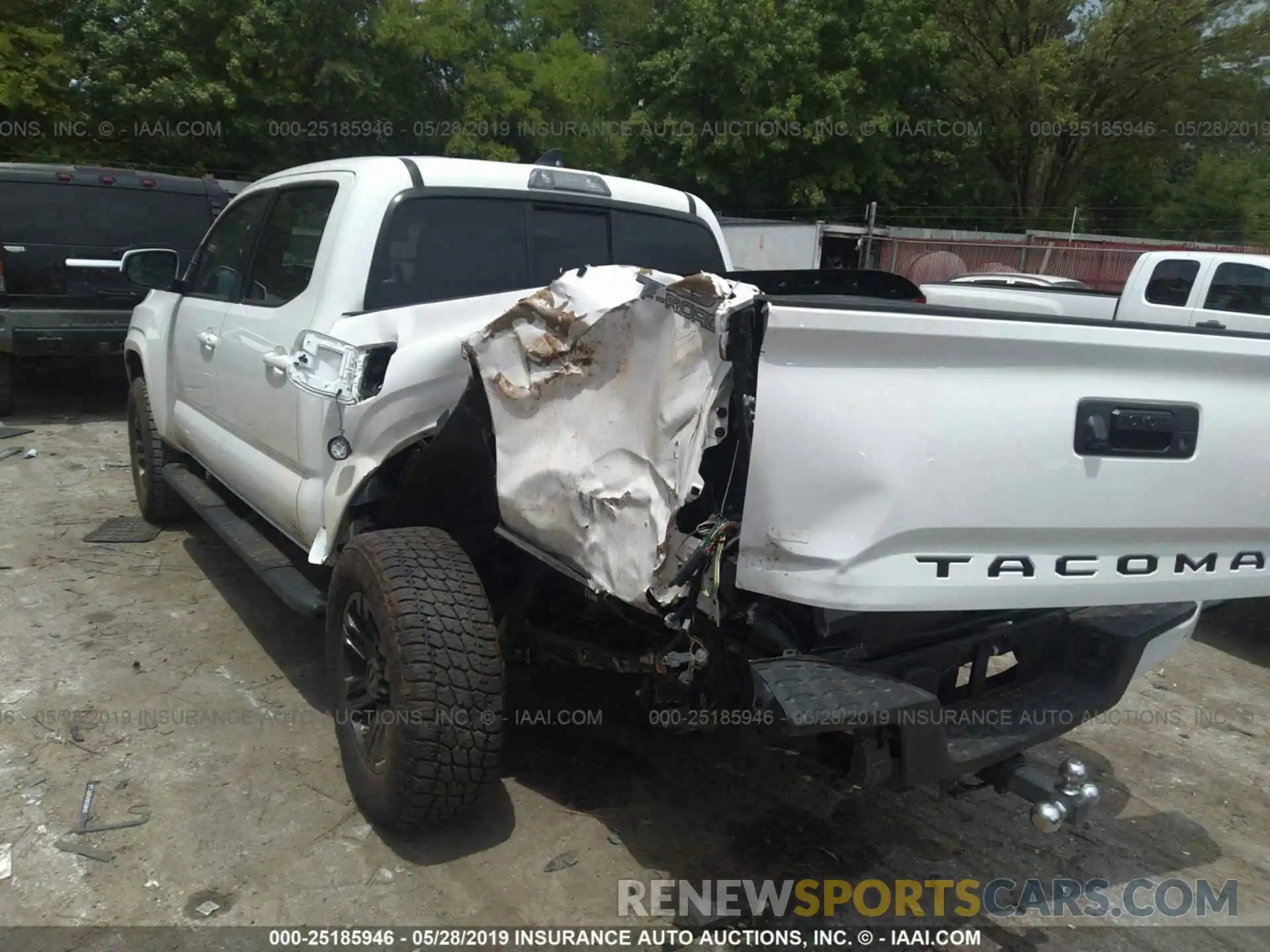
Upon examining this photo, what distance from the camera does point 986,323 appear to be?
2.26 meters

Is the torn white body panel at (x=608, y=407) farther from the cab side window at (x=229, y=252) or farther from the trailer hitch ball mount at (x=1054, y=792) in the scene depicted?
the cab side window at (x=229, y=252)

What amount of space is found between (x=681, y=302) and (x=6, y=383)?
8445 mm

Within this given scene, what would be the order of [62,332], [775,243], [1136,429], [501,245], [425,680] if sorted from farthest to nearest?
[775,243]
[62,332]
[501,245]
[425,680]
[1136,429]

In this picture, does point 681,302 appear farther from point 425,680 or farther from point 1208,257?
point 1208,257

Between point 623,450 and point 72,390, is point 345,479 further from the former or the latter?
point 72,390

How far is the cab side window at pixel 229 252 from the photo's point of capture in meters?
4.32

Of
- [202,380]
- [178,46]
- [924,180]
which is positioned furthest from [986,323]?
[924,180]

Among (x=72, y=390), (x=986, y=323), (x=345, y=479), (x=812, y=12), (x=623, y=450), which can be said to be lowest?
(x=72, y=390)

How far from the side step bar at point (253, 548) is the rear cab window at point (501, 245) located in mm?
1076

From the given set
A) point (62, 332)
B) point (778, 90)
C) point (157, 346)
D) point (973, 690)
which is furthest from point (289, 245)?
point (778, 90)

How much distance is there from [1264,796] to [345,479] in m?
3.60

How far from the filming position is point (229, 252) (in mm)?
4629

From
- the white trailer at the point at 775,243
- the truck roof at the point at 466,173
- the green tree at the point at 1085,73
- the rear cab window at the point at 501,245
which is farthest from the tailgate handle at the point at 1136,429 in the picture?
the green tree at the point at 1085,73

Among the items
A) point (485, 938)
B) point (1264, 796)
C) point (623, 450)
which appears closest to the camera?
point (623, 450)
